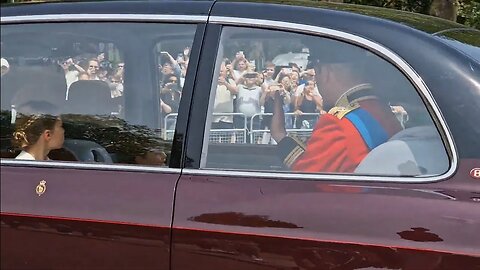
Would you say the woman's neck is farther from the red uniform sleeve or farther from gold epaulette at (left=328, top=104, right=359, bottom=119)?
gold epaulette at (left=328, top=104, right=359, bottom=119)

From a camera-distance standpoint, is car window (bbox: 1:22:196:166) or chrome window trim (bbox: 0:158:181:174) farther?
car window (bbox: 1:22:196:166)

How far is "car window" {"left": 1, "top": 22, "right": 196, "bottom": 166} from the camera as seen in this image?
2.57m

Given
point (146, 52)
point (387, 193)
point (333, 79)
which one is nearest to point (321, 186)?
point (387, 193)

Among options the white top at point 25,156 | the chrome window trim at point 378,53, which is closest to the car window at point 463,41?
the chrome window trim at point 378,53

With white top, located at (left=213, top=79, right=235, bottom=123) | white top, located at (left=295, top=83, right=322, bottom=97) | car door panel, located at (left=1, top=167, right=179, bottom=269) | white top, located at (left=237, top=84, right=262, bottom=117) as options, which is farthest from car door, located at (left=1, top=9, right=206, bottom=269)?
white top, located at (left=295, top=83, right=322, bottom=97)

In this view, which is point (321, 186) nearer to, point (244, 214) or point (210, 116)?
point (244, 214)

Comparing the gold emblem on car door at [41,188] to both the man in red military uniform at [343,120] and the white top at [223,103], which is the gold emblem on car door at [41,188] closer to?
the white top at [223,103]

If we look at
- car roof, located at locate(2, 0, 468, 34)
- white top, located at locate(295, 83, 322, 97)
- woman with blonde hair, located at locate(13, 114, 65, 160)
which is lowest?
woman with blonde hair, located at locate(13, 114, 65, 160)

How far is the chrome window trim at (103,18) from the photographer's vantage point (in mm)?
2513

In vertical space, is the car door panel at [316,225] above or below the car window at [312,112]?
below

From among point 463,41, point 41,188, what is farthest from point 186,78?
point 463,41

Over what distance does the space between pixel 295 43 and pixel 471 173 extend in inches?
29.5

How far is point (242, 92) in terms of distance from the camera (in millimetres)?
2586

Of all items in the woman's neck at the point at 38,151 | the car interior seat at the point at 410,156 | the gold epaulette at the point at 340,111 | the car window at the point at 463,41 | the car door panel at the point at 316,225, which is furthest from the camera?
the woman's neck at the point at 38,151
